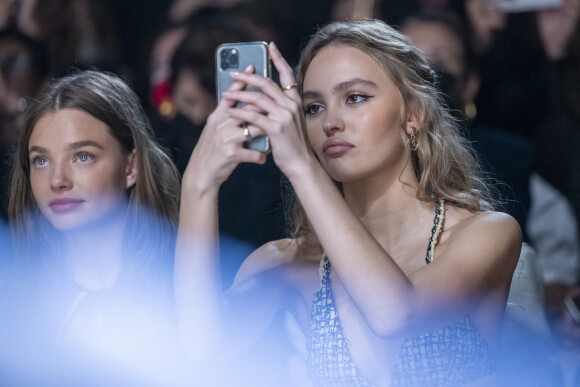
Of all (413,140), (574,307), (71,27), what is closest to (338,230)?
(413,140)

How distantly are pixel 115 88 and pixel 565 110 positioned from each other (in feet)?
4.56

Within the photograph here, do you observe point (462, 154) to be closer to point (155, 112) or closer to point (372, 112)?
point (372, 112)

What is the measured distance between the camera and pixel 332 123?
4.64 ft

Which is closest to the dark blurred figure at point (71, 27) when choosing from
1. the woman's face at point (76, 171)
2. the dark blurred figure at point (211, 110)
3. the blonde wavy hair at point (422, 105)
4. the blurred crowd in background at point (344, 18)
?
the blurred crowd in background at point (344, 18)

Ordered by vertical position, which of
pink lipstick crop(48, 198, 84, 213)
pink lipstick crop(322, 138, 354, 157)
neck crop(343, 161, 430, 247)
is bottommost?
neck crop(343, 161, 430, 247)

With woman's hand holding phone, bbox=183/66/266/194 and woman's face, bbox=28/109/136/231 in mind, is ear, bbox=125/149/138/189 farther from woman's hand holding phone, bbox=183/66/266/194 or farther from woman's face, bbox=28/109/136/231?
woman's hand holding phone, bbox=183/66/266/194

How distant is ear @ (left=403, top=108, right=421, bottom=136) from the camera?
5.02 ft

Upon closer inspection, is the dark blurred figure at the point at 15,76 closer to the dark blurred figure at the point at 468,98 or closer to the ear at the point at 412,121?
the dark blurred figure at the point at 468,98

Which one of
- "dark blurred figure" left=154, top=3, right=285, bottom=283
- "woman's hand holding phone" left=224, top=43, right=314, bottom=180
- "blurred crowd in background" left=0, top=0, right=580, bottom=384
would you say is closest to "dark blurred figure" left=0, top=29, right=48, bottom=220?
"blurred crowd in background" left=0, top=0, right=580, bottom=384

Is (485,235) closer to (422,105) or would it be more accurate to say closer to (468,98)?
(422,105)

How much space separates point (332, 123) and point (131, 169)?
511 millimetres

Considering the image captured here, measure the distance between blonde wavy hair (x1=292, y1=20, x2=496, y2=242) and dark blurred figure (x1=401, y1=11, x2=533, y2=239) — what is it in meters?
0.66

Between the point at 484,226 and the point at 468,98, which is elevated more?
the point at 468,98

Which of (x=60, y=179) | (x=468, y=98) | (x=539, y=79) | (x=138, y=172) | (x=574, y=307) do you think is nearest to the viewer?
(x=60, y=179)
